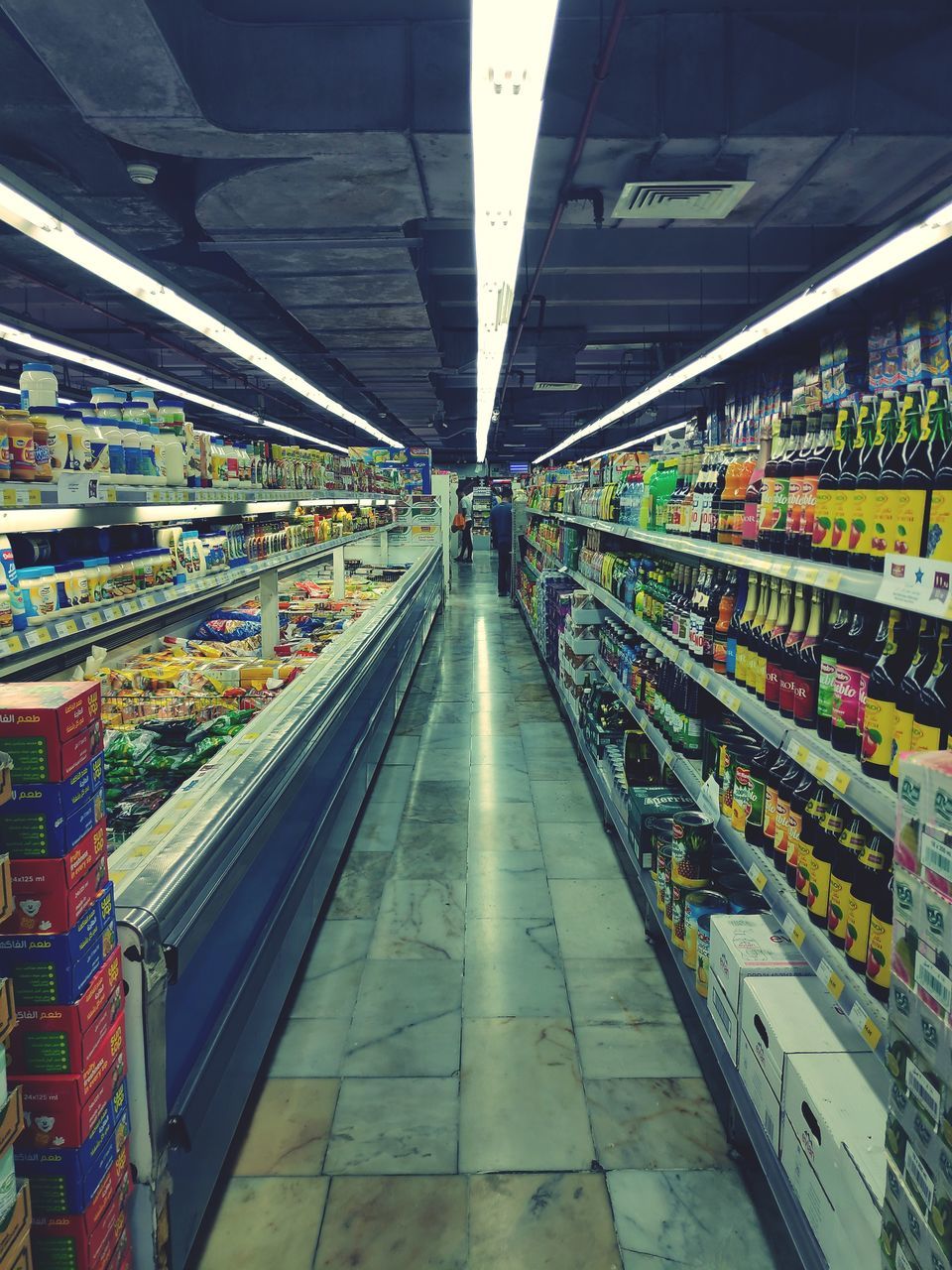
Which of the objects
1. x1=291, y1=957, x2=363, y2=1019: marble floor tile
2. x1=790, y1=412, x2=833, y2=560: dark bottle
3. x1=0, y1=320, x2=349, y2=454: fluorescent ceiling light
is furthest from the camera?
x1=0, y1=320, x2=349, y2=454: fluorescent ceiling light

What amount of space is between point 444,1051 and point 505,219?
3.35 metres

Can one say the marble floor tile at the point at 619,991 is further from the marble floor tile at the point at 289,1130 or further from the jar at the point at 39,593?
the jar at the point at 39,593

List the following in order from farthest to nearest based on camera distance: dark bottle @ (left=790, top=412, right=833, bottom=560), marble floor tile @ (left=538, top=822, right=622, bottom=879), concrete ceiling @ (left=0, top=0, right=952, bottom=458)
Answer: marble floor tile @ (left=538, top=822, right=622, bottom=879)
concrete ceiling @ (left=0, top=0, right=952, bottom=458)
dark bottle @ (left=790, top=412, right=833, bottom=560)

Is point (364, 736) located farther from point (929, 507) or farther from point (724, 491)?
point (929, 507)

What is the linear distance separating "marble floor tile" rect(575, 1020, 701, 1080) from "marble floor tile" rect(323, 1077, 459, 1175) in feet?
1.63

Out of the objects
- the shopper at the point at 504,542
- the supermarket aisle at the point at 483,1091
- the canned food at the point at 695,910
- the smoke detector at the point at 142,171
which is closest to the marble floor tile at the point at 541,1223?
the supermarket aisle at the point at 483,1091

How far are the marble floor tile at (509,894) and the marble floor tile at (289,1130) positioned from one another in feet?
4.02

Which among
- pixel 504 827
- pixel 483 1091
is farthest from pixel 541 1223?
pixel 504 827

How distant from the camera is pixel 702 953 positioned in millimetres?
2604

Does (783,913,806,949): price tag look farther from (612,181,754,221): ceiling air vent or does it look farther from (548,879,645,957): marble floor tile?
(612,181,754,221): ceiling air vent

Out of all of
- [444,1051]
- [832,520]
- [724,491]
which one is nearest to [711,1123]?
[444,1051]

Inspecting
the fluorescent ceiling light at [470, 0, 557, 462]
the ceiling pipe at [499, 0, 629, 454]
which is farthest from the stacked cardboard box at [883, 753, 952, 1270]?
the ceiling pipe at [499, 0, 629, 454]

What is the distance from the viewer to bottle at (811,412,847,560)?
1946mm

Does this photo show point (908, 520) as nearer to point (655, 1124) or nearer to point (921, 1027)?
point (921, 1027)
